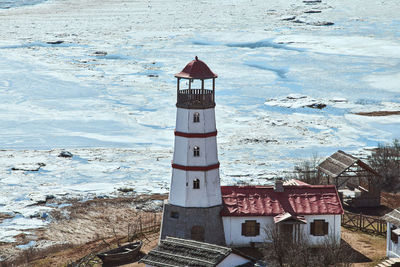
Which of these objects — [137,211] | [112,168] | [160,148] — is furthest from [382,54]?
[137,211]

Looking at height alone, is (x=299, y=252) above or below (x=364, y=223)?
above

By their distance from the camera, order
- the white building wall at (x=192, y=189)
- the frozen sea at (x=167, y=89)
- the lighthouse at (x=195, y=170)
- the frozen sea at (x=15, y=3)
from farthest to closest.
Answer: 1. the frozen sea at (x=15, y=3)
2. the frozen sea at (x=167, y=89)
3. the white building wall at (x=192, y=189)
4. the lighthouse at (x=195, y=170)

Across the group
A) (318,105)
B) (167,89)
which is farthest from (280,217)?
(167,89)

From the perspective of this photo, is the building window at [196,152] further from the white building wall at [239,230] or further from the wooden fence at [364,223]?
the wooden fence at [364,223]

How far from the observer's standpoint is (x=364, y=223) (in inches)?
1375

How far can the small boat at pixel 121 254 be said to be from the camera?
2967 cm

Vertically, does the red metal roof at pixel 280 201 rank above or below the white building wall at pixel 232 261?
above

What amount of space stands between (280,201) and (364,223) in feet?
19.8

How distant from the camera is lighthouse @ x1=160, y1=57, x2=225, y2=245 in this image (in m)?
30.1

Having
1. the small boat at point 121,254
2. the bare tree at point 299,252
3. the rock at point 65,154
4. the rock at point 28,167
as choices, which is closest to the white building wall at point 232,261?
the bare tree at point 299,252

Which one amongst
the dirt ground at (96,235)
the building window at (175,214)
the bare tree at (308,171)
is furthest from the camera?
the bare tree at (308,171)

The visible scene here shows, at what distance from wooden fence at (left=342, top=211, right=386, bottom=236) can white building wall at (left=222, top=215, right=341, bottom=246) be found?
3.47m

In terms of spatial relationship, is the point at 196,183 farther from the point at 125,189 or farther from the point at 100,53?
the point at 100,53

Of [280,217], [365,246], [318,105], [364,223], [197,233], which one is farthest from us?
[318,105]
